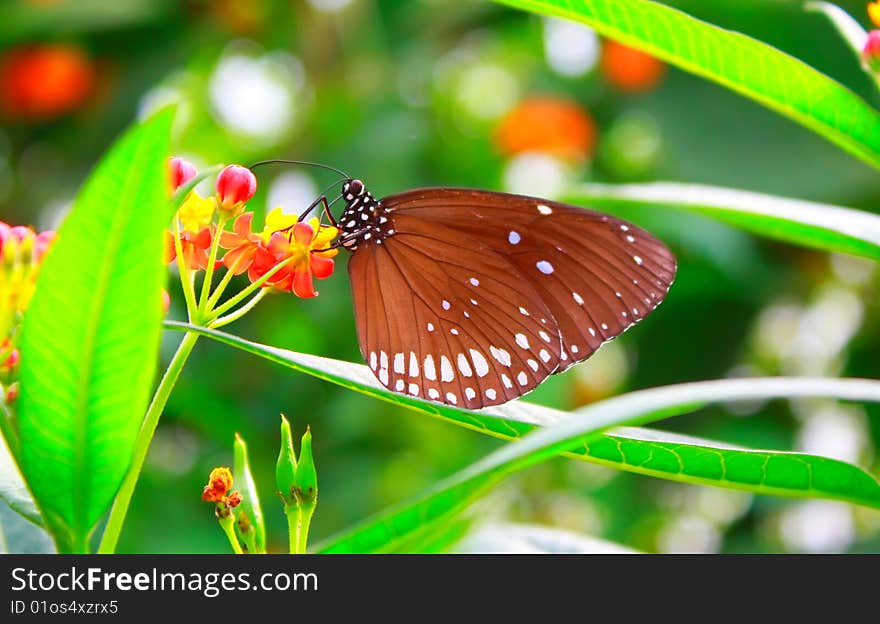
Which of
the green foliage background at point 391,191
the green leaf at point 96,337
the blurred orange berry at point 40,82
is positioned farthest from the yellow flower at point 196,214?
the blurred orange berry at point 40,82

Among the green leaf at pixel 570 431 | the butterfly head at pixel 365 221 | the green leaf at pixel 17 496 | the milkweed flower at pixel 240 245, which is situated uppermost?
the butterfly head at pixel 365 221

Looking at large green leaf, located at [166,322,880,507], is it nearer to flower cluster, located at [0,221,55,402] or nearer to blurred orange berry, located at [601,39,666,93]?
flower cluster, located at [0,221,55,402]

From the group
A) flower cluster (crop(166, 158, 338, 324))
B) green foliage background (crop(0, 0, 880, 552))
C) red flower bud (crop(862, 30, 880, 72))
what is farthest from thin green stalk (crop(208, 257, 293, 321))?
green foliage background (crop(0, 0, 880, 552))

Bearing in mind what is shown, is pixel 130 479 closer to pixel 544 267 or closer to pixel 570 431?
pixel 570 431

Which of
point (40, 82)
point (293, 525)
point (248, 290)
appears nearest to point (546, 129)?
point (40, 82)

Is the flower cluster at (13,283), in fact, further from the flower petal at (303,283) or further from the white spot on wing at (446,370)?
the white spot on wing at (446,370)
